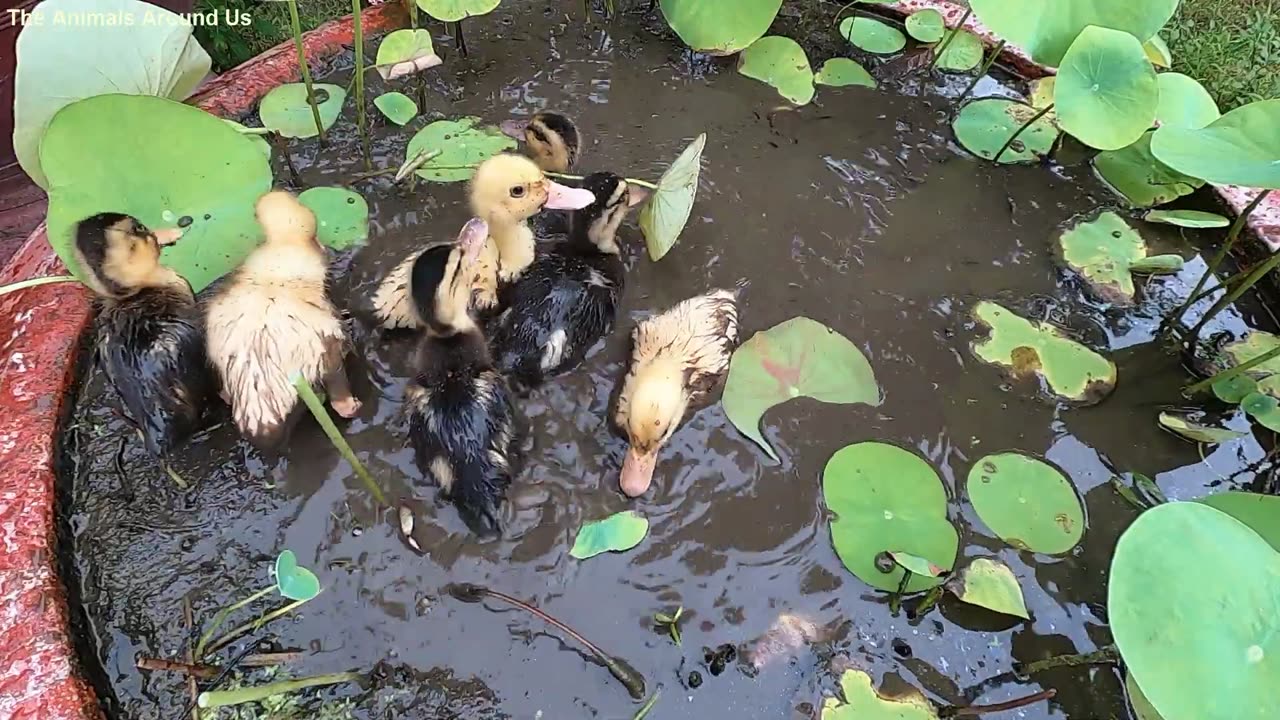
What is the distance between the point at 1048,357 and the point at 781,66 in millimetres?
1054

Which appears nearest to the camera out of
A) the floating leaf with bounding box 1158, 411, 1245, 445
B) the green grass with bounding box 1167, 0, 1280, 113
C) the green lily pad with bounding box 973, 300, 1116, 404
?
the floating leaf with bounding box 1158, 411, 1245, 445

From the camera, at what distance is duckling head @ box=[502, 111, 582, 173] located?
6.80ft

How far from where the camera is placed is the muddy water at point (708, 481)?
146 cm

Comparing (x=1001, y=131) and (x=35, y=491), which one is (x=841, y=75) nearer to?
(x=1001, y=131)

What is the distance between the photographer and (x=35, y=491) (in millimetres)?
Answer: 1445

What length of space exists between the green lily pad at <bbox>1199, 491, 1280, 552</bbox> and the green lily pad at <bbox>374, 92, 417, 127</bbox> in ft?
6.30

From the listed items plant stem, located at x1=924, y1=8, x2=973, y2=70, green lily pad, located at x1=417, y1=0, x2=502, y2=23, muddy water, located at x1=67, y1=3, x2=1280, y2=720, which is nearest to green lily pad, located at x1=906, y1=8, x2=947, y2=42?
plant stem, located at x1=924, y1=8, x2=973, y2=70

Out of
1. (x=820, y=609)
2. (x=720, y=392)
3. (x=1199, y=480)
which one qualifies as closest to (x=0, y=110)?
(x=720, y=392)

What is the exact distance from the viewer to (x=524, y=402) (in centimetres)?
179

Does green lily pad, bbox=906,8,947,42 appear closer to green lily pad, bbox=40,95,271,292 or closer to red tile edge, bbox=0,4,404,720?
green lily pad, bbox=40,95,271,292

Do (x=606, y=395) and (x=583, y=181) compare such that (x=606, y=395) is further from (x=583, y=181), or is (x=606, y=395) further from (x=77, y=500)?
(x=77, y=500)

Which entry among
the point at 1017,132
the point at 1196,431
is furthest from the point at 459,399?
the point at 1017,132

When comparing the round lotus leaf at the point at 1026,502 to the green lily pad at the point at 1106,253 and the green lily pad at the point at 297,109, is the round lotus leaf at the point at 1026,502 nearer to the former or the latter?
the green lily pad at the point at 1106,253

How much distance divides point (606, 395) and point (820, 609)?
60cm
